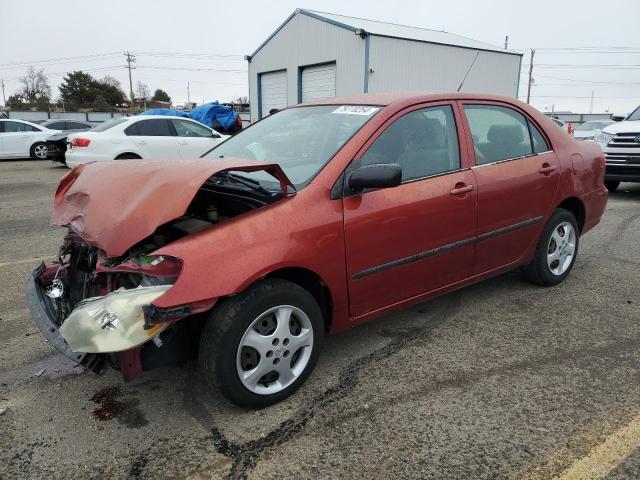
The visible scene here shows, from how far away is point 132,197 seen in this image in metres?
2.54

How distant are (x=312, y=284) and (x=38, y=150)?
17.1 meters

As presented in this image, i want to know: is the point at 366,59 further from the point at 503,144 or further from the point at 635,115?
the point at 503,144

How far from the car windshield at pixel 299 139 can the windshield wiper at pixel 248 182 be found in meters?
0.10

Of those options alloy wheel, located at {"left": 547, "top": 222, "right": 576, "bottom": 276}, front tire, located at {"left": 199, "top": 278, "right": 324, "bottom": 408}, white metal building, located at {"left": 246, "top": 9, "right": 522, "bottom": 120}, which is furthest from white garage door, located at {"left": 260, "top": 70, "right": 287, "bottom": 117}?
front tire, located at {"left": 199, "top": 278, "right": 324, "bottom": 408}

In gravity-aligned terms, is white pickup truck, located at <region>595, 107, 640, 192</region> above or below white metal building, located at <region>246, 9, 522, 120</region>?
below

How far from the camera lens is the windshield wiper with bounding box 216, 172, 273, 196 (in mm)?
2734

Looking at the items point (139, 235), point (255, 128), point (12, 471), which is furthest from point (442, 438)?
point (255, 128)

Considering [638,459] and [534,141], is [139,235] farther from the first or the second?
[534,141]

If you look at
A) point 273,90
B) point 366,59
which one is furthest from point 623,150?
point 273,90

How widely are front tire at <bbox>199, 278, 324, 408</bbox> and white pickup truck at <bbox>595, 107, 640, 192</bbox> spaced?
26.8ft

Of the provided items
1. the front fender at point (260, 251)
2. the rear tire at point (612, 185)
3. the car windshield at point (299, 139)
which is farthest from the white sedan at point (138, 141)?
the front fender at point (260, 251)

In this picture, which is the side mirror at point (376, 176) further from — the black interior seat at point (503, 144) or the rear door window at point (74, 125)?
the rear door window at point (74, 125)

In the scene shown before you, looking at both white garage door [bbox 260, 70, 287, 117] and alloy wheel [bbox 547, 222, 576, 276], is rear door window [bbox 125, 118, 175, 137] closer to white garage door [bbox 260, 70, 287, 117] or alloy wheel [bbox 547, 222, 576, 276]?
alloy wheel [bbox 547, 222, 576, 276]

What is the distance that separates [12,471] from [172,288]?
1.07 m
